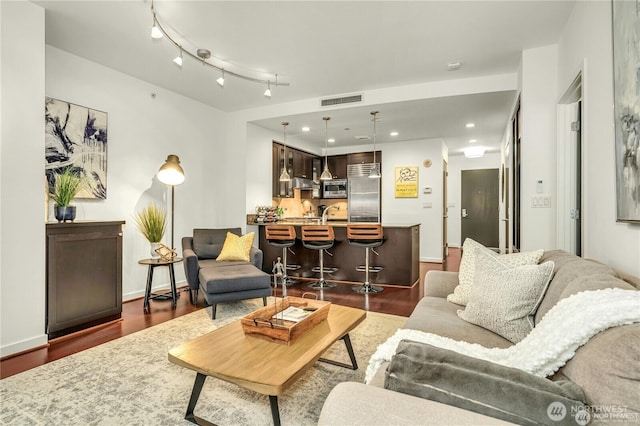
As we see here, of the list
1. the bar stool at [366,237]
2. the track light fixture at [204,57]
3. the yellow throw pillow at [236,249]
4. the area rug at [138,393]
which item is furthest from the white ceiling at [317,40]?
the area rug at [138,393]

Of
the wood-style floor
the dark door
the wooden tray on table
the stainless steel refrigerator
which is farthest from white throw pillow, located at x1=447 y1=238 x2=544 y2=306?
the dark door

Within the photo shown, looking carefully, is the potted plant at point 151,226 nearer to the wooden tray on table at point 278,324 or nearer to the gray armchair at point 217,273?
the gray armchair at point 217,273

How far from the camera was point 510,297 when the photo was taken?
164 centimetres

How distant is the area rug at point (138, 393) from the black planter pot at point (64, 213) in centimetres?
120

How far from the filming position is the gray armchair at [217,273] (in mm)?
3295

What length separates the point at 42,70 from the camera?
2.73 m

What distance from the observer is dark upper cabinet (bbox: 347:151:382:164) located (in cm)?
747

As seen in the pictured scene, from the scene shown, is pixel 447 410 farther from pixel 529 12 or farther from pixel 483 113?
pixel 483 113

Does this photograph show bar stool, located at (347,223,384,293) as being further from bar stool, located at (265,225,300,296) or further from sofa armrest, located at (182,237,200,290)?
sofa armrest, located at (182,237,200,290)

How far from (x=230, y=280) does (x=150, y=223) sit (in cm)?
142

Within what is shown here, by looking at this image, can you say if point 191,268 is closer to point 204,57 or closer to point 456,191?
point 204,57

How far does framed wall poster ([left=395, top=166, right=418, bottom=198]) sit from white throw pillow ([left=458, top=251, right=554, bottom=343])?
5.43 meters

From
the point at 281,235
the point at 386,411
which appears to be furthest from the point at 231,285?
the point at 386,411

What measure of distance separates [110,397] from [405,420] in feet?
6.43
